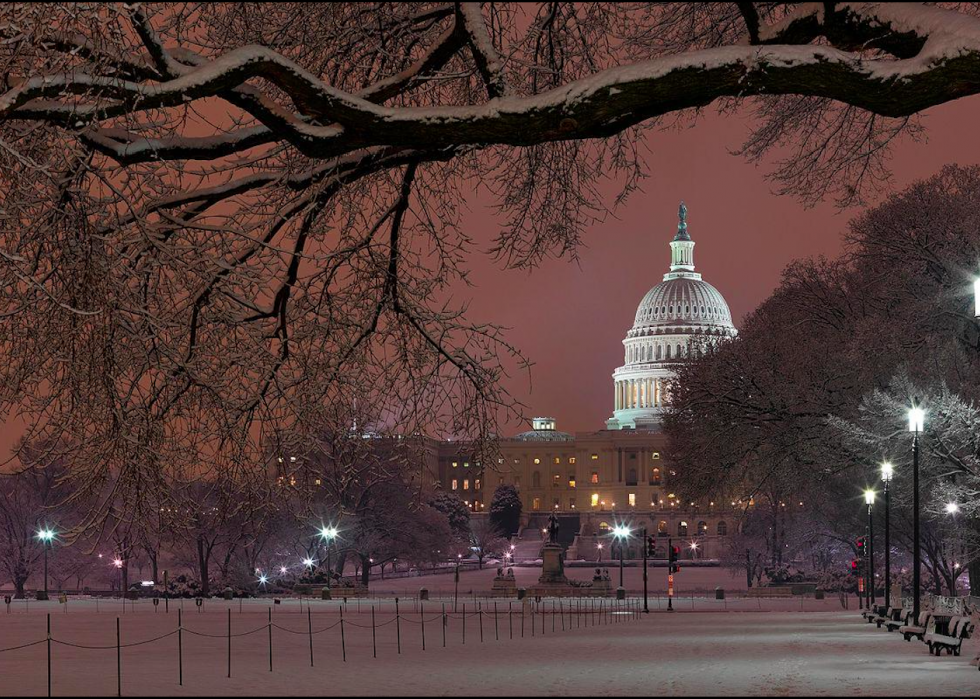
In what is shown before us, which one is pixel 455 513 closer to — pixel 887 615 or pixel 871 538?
pixel 871 538

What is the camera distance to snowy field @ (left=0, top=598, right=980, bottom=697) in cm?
1973

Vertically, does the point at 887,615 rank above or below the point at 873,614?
above

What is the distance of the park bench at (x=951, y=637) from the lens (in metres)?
26.9

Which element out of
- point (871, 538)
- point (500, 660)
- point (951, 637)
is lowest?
point (500, 660)

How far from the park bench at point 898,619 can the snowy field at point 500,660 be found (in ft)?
1.90

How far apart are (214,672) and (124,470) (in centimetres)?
1254

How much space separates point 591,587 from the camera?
3435 inches

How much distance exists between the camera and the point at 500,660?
2666 centimetres

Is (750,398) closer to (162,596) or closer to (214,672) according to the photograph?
(214,672)

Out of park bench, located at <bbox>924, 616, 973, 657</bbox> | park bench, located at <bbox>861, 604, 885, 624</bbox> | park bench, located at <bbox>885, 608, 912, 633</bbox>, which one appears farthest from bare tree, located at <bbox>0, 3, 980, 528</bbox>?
park bench, located at <bbox>861, 604, 885, 624</bbox>

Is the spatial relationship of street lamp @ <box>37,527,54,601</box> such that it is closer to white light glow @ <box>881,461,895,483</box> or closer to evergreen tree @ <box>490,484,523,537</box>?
white light glow @ <box>881,461,895,483</box>

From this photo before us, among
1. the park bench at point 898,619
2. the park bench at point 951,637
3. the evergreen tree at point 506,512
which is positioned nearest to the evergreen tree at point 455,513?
the evergreen tree at point 506,512

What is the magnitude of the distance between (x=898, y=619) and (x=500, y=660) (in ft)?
54.6

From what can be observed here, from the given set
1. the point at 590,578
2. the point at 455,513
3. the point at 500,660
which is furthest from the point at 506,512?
the point at 500,660
